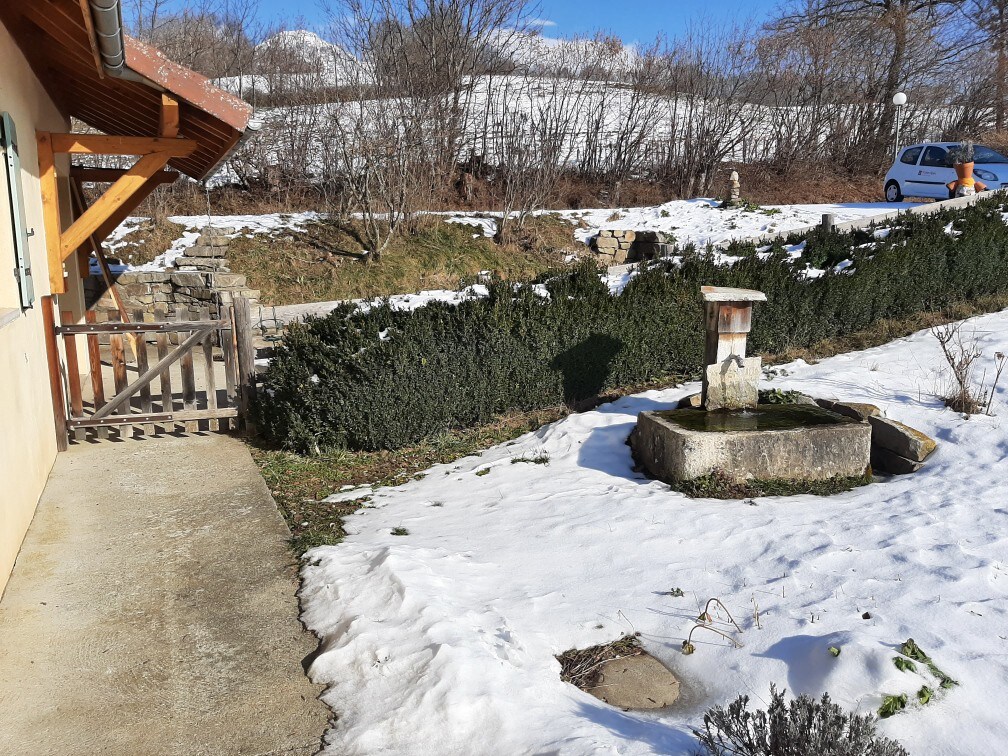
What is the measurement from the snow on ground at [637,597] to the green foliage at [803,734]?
0.32 meters

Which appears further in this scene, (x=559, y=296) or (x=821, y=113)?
(x=821, y=113)

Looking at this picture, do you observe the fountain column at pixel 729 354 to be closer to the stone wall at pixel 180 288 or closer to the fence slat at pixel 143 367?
the fence slat at pixel 143 367

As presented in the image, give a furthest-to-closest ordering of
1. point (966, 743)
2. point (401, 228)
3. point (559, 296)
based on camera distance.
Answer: point (401, 228) < point (559, 296) < point (966, 743)

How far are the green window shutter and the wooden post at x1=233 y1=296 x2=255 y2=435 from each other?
180 cm

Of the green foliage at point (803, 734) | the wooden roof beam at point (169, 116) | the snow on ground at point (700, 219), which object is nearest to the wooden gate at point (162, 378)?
the wooden roof beam at point (169, 116)

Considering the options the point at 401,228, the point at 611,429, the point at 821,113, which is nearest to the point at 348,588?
the point at 611,429

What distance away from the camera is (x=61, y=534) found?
16.4 feet

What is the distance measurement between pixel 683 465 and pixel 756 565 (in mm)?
1241

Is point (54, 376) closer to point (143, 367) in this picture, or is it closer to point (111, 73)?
point (143, 367)

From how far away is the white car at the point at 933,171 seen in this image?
16.0m

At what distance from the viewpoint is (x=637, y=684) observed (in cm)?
342

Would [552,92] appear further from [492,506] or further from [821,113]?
[492,506]

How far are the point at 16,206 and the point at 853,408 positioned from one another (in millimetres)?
6159

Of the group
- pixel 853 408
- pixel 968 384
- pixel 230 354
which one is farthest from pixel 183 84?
pixel 968 384
